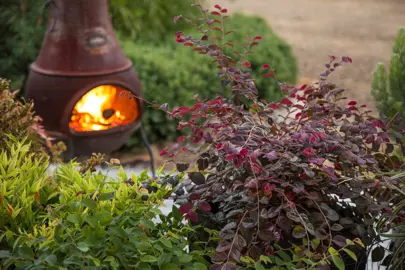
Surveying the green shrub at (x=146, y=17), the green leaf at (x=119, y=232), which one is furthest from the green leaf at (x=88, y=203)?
the green shrub at (x=146, y=17)

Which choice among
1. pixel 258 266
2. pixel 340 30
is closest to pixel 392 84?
pixel 258 266

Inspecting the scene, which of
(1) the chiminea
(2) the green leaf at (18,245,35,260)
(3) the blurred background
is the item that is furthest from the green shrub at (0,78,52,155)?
(3) the blurred background

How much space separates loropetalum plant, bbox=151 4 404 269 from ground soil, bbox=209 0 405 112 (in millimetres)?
4538

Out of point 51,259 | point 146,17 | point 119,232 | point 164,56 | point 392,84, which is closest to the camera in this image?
point 51,259

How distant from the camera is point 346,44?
11977 mm

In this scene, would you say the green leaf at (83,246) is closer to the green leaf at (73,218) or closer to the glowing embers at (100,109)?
the green leaf at (73,218)

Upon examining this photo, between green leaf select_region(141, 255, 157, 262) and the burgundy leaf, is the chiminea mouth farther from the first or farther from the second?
green leaf select_region(141, 255, 157, 262)

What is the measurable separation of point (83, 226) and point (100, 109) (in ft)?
7.90

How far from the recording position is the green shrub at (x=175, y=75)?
6.27 metres

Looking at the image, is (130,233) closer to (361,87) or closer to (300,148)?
(300,148)

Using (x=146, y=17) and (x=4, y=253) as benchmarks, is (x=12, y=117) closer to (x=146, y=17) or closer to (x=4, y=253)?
(x=4, y=253)

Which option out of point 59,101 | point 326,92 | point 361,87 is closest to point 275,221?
point 326,92

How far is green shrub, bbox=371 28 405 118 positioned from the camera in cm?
351

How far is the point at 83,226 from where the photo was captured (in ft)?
7.68
